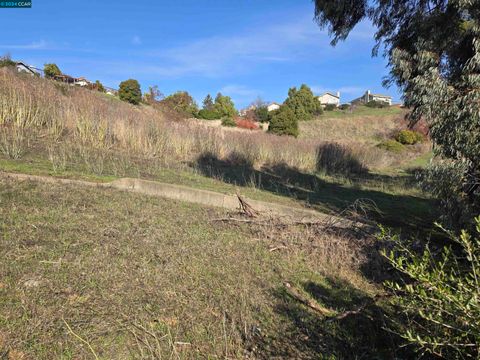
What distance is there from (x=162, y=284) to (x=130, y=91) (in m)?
31.9

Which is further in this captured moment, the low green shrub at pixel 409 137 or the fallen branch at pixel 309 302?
the low green shrub at pixel 409 137

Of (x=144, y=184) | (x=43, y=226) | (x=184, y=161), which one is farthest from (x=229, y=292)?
(x=184, y=161)

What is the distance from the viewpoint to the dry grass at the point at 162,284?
8.81ft

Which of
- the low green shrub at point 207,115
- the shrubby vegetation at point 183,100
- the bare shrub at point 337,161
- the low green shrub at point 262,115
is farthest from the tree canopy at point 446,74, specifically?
the low green shrub at point 262,115

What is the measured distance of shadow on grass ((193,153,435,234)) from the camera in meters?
7.67

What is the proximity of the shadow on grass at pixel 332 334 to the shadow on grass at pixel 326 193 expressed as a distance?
3243mm

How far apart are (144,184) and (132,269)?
4.03 m

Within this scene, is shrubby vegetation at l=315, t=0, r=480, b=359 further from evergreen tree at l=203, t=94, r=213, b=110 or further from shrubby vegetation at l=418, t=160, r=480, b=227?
evergreen tree at l=203, t=94, r=213, b=110

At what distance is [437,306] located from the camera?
6.38ft

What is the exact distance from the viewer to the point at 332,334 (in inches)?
121

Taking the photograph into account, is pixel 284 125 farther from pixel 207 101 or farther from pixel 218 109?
pixel 207 101

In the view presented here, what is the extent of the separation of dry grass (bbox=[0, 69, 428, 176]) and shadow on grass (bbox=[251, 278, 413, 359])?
23.7 ft

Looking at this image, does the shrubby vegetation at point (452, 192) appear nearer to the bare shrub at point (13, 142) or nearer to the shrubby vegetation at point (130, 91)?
the bare shrub at point (13, 142)

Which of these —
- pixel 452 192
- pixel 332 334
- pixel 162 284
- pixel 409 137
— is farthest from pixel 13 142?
pixel 409 137
